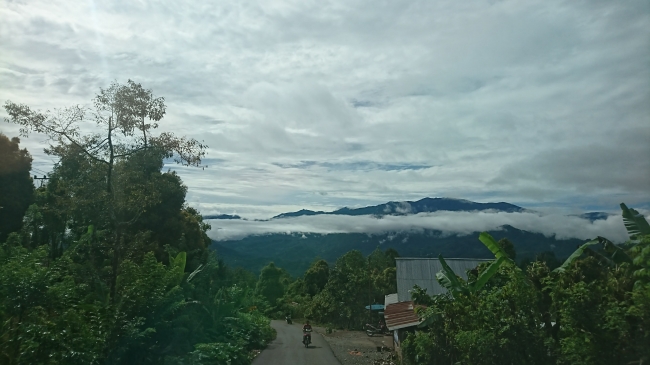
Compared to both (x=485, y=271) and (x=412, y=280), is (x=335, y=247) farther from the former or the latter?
(x=485, y=271)

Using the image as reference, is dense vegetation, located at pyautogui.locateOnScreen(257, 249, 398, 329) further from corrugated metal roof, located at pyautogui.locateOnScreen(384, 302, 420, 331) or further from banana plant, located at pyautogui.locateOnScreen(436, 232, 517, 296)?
banana plant, located at pyautogui.locateOnScreen(436, 232, 517, 296)

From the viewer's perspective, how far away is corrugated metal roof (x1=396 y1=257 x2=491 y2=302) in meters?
22.1

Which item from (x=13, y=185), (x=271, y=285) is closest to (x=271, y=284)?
(x=271, y=285)

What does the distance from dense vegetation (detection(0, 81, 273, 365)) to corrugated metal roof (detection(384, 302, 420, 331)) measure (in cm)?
597

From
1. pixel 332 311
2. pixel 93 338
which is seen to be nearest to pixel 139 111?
pixel 93 338

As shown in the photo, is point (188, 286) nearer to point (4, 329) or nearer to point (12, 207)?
point (4, 329)

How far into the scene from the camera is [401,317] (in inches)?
742

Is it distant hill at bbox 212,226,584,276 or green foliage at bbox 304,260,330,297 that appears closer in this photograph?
green foliage at bbox 304,260,330,297

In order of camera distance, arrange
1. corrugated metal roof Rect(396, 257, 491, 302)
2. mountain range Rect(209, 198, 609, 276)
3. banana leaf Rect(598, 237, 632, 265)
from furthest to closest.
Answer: mountain range Rect(209, 198, 609, 276) → corrugated metal roof Rect(396, 257, 491, 302) → banana leaf Rect(598, 237, 632, 265)

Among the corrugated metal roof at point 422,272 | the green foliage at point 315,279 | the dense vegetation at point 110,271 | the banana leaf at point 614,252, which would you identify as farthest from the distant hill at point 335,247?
the banana leaf at point 614,252

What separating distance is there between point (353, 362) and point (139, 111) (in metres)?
14.4

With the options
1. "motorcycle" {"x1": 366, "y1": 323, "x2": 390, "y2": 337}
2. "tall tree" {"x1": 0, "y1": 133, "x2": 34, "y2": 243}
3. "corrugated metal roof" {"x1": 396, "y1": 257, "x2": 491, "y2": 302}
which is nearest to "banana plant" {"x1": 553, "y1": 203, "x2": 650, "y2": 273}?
"corrugated metal roof" {"x1": 396, "y1": 257, "x2": 491, "y2": 302}

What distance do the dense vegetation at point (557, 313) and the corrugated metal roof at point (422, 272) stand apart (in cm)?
965

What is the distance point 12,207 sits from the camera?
67.4 feet
